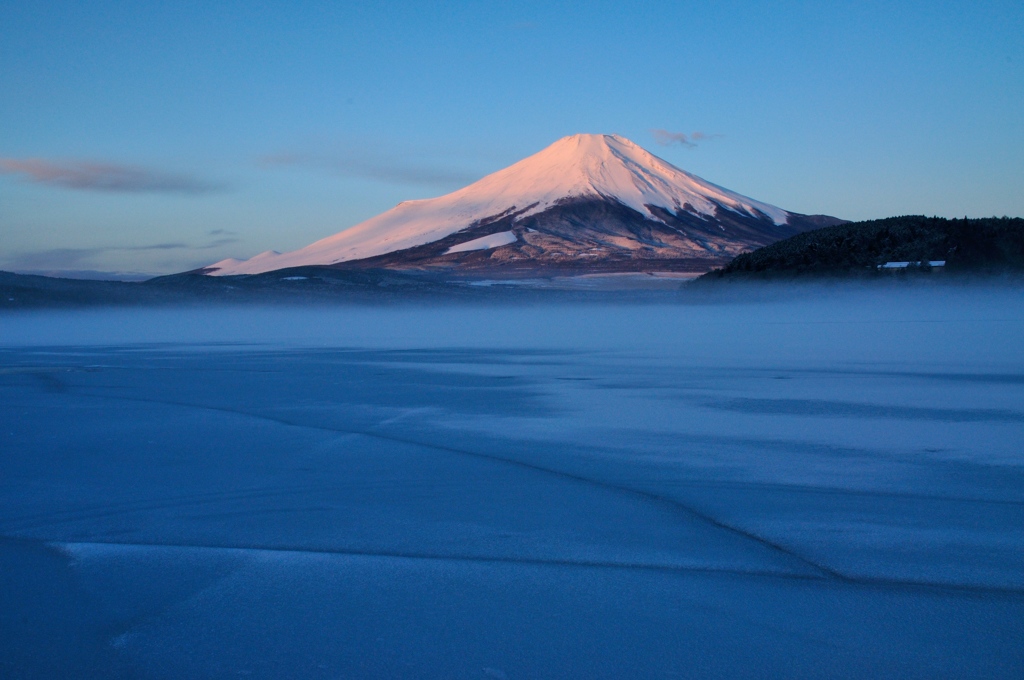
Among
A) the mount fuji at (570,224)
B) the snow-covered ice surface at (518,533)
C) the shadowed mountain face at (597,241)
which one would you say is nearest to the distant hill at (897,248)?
the snow-covered ice surface at (518,533)

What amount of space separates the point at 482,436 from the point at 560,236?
3379 inches

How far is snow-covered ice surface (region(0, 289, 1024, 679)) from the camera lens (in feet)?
8.59

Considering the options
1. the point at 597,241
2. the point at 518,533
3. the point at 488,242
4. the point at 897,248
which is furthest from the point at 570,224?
the point at 518,533

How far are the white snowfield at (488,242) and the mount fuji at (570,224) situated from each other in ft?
0.40

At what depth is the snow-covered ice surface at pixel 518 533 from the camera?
103 inches

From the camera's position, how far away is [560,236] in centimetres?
9094

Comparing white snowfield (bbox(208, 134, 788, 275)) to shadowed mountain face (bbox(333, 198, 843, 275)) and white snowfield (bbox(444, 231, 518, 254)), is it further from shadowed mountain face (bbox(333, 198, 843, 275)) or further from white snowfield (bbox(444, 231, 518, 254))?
white snowfield (bbox(444, 231, 518, 254))

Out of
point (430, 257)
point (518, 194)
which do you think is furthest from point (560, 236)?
point (518, 194)

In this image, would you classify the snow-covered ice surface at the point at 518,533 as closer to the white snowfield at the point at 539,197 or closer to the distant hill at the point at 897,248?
the distant hill at the point at 897,248

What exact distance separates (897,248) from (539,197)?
7600 centimetres

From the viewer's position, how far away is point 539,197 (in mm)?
108875

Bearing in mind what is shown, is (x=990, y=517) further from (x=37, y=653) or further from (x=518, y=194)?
(x=518, y=194)

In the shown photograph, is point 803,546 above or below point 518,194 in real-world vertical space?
below

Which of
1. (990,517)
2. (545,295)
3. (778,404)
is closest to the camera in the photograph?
(990,517)
